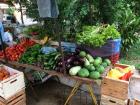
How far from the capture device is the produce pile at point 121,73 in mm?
3039

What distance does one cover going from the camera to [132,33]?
5.69 meters

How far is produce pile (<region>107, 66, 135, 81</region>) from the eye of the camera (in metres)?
3.04

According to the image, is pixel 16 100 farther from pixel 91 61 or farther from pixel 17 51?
pixel 91 61

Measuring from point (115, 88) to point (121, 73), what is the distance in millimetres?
306

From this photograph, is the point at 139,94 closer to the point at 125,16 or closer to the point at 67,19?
the point at 67,19

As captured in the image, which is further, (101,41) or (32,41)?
(32,41)

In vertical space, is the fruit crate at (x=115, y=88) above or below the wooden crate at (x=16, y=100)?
above

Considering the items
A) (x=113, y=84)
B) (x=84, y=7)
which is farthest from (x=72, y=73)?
(x=84, y=7)

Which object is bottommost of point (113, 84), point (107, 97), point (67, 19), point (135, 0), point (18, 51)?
point (107, 97)

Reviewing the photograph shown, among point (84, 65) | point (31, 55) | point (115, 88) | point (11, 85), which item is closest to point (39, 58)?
point (31, 55)

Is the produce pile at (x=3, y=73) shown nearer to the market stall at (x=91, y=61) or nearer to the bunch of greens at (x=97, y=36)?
the market stall at (x=91, y=61)

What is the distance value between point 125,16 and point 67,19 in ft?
7.45

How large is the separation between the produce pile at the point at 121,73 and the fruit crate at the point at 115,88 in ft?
0.46

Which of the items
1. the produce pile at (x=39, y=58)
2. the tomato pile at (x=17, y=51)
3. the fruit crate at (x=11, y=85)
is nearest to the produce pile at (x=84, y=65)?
the produce pile at (x=39, y=58)
